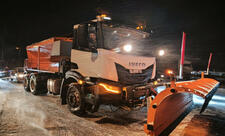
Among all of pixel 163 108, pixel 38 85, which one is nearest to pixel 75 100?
pixel 163 108

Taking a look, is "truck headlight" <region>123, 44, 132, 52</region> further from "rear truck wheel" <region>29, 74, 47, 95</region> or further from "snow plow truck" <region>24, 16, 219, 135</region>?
"rear truck wheel" <region>29, 74, 47, 95</region>

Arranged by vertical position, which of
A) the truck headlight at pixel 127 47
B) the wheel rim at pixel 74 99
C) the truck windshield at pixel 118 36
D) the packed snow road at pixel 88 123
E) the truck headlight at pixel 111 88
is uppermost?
the truck windshield at pixel 118 36

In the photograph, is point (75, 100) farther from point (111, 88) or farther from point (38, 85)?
point (38, 85)

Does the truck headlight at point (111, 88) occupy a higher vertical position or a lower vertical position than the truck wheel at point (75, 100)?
higher

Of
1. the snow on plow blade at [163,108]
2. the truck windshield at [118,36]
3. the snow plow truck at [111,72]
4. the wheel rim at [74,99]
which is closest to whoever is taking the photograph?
the snow on plow blade at [163,108]

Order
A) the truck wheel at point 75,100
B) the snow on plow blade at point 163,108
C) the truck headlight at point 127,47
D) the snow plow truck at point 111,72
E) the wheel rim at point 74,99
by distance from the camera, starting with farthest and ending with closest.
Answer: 1. the wheel rim at point 74,99
2. the truck wheel at point 75,100
3. the truck headlight at point 127,47
4. the snow plow truck at point 111,72
5. the snow on plow blade at point 163,108

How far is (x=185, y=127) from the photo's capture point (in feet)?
12.8

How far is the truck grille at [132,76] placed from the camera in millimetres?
4012

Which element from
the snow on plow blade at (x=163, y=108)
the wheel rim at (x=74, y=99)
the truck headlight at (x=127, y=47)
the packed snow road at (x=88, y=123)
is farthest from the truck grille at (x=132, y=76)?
the wheel rim at (x=74, y=99)

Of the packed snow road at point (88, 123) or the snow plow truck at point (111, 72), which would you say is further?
the snow plow truck at point (111, 72)

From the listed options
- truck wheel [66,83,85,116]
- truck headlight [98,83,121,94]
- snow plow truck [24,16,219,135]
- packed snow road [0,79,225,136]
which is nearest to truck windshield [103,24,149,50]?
snow plow truck [24,16,219,135]

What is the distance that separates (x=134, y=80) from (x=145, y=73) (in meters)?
0.58

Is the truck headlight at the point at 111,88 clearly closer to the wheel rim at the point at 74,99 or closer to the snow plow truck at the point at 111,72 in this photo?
the snow plow truck at the point at 111,72

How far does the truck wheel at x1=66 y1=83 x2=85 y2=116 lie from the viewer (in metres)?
4.43
